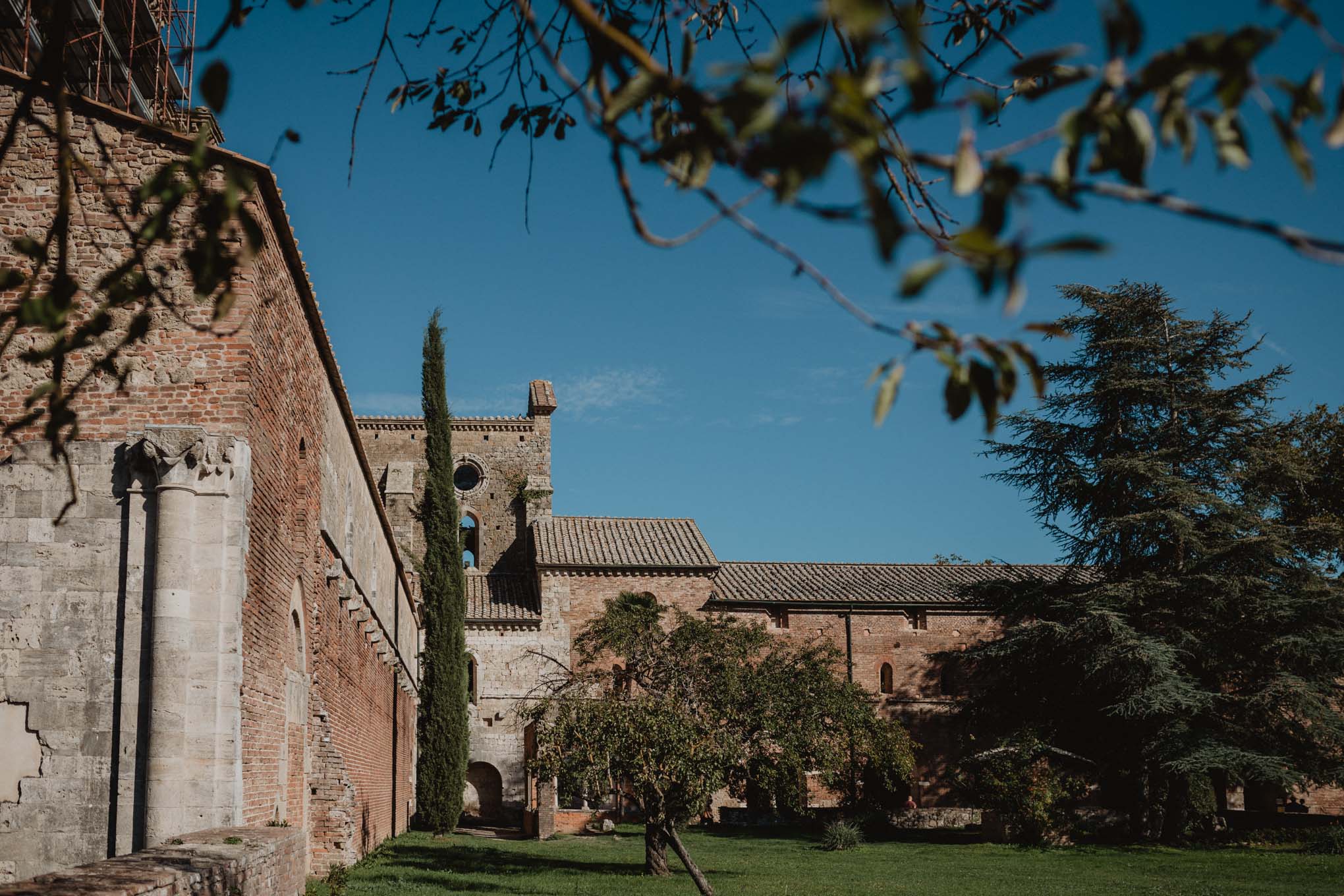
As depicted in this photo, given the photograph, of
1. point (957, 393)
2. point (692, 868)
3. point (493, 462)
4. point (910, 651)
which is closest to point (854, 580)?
point (910, 651)

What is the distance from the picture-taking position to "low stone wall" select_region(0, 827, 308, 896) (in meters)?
5.34

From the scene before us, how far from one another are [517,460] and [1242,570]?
2835 centimetres

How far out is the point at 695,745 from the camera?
1580 centimetres

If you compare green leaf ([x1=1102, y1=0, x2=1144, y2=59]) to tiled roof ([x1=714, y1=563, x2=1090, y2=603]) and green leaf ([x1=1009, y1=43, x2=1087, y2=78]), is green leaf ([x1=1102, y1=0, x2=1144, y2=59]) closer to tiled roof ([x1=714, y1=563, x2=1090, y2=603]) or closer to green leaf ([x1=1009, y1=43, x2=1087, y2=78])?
green leaf ([x1=1009, y1=43, x2=1087, y2=78])

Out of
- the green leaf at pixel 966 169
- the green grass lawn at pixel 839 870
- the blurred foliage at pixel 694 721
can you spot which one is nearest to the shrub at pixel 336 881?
the green grass lawn at pixel 839 870

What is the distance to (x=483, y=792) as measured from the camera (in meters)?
36.3

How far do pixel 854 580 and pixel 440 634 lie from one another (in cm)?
1518

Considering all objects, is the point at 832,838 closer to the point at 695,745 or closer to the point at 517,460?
the point at 695,745

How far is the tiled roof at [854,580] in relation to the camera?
1487 inches

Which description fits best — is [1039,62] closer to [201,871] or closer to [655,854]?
[201,871]

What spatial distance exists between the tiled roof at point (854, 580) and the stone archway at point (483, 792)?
357 inches

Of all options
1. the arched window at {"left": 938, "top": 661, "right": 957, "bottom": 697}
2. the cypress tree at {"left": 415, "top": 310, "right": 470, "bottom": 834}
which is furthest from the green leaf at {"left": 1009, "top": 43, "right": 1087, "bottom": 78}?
the arched window at {"left": 938, "top": 661, "right": 957, "bottom": 697}

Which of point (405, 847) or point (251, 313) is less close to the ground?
point (251, 313)

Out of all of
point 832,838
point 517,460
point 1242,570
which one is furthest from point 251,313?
point 517,460
